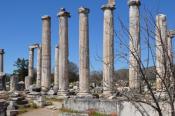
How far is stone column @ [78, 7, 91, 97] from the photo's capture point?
123 ft

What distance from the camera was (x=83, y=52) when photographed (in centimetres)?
3772

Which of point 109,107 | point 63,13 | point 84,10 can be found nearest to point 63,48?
point 63,13

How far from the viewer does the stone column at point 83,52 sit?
1470 inches

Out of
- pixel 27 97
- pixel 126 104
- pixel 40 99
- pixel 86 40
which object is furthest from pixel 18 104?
pixel 126 104

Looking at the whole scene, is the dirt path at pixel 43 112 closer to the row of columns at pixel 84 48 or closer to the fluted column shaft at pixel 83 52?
the row of columns at pixel 84 48

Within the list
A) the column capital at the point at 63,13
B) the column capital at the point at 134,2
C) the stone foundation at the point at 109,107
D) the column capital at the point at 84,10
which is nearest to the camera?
the stone foundation at the point at 109,107

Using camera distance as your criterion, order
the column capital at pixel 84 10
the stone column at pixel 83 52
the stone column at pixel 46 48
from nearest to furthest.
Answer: the stone column at pixel 83 52 → the column capital at pixel 84 10 → the stone column at pixel 46 48

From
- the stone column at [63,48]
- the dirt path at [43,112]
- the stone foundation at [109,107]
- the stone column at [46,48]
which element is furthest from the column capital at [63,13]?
the stone foundation at [109,107]

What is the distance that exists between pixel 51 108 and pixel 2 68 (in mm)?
33496

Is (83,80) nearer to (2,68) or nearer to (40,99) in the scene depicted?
(40,99)

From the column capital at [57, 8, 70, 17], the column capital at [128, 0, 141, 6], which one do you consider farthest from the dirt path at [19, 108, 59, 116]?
the column capital at [57, 8, 70, 17]

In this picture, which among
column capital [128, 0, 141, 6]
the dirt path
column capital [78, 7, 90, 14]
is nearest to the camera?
the dirt path

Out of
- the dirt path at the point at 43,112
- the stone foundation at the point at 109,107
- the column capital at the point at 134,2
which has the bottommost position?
the dirt path at the point at 43,112

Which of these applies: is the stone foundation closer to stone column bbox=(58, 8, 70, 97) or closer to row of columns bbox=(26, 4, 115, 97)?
row of columns bbox=(26, 4, 115, 97)
